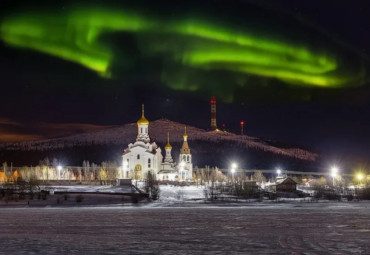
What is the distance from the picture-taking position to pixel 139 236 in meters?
29.3

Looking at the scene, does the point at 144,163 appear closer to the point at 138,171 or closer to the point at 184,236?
the point at 138,171

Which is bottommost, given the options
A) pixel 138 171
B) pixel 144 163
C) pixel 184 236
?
pixel 184 236

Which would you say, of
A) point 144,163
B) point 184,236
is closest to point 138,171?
point 144,163

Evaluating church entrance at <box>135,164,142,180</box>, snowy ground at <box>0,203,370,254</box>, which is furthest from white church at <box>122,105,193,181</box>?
snowy ground at <box>0,203,370,254</box>

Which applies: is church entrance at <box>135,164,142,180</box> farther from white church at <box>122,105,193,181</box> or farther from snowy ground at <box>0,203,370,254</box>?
snowy ground at <box>0,203,370,254</box>

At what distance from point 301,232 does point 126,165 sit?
110349 mm

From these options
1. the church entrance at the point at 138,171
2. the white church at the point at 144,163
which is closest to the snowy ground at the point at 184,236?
the church entrance at the point at 138,171

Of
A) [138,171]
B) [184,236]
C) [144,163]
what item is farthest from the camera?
[144,163]

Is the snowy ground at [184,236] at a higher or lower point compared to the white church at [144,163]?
lower

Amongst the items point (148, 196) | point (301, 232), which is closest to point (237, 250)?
point (301, 232)

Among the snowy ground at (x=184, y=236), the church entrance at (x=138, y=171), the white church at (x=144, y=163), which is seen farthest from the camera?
the white church at (x=144, y=163)

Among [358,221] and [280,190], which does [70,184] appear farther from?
[358,221]

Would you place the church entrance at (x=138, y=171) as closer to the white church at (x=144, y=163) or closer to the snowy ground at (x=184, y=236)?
the white church at (x=144, y=163)

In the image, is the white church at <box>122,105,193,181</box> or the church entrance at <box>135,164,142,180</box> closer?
the church entrance at <box>135,164,142,180</box>
